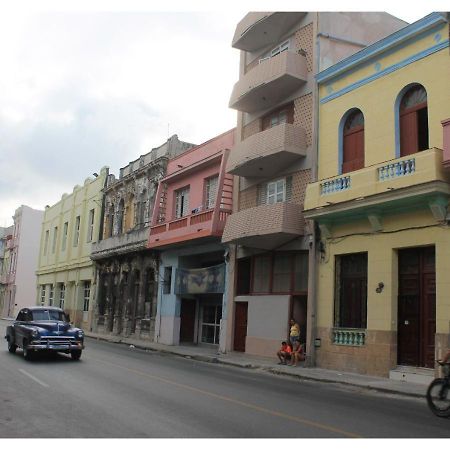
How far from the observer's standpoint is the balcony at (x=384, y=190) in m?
14.7

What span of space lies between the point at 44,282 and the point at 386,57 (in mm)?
44089

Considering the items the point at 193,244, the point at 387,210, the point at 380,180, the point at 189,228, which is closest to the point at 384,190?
the point at 380,180

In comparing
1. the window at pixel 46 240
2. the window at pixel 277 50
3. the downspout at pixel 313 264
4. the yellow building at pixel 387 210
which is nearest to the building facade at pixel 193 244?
the window at pixel 277 50

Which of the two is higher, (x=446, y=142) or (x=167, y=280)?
(x=446, y=142)

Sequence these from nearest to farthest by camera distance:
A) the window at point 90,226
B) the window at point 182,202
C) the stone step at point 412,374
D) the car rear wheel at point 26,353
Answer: the stone step at point 412,374 < the car rear wheel at point 26,353 < the window at point 182,202 < the window at point 90,226

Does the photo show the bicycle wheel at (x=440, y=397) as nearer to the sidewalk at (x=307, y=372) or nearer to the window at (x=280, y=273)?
the sidewalk at (x=307, y=372)

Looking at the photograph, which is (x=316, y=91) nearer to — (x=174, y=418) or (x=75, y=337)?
(x=75, y=337)

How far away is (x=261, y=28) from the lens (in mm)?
23344

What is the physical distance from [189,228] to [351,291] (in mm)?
9924

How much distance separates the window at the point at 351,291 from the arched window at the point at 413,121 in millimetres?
3759

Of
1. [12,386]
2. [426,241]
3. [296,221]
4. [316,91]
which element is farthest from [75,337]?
[316,91]

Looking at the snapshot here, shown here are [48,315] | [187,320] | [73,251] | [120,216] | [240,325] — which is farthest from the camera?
[73,251]

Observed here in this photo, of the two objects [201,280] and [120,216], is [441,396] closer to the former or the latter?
[201,280]

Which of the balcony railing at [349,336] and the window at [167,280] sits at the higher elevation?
the window at [167,280]
